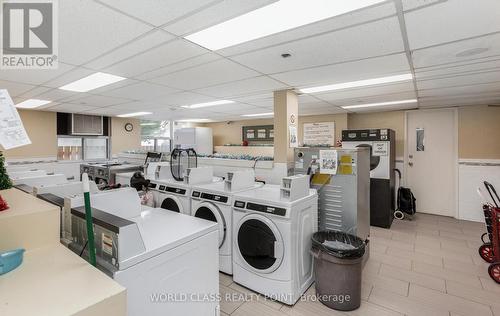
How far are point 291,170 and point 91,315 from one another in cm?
292

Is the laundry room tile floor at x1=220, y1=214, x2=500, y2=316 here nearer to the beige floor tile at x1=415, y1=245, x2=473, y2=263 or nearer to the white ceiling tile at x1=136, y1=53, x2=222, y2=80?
the beige floor tile at x1=415, y1=245, x2=473, y2=263

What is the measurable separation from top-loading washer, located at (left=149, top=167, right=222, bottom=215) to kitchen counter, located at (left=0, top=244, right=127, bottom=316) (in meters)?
1.92

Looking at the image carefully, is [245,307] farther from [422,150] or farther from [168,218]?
[422,150]

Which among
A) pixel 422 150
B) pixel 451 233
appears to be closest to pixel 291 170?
pixel 451 233

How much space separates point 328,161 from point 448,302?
1.73 meters

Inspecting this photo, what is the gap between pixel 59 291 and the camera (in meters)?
0.85

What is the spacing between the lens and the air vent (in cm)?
614

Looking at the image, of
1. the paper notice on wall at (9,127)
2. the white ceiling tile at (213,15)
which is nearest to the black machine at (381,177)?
the white ceiling tile at (213,15)

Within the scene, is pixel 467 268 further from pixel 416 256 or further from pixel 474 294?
pixel 474 294

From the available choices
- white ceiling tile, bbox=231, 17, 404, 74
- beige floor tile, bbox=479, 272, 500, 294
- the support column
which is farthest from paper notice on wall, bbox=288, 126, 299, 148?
beige floor tile, bbox=479, 272, 500, 294

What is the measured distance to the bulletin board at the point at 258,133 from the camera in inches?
282

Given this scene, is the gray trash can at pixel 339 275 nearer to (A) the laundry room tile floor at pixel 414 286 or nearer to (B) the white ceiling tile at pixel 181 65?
(A) the laundry room tile floor at pixel 414 286

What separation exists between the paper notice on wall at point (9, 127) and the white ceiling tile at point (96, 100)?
A: 3209 millimetres

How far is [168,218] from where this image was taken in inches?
67.7
